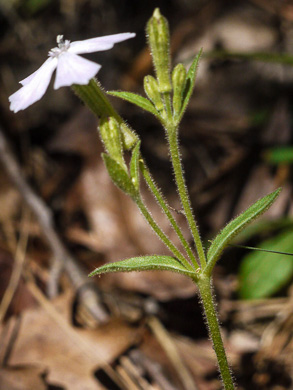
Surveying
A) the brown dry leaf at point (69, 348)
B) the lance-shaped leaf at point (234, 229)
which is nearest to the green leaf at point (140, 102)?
A: the lance-shaped leaf at point (234, 229)

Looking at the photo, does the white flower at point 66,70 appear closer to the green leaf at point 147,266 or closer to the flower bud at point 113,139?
the flower bud at point 113,139

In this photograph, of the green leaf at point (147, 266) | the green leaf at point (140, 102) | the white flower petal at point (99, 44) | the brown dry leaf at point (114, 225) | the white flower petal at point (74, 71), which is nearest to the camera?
the white flower petal at point (74, 71)

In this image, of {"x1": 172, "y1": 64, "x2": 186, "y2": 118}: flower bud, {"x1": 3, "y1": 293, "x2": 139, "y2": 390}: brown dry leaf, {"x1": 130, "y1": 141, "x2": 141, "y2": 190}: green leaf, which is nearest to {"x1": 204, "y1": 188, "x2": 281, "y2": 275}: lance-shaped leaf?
{"x1": 130, "y1": 141, "x2": 141, "y2": 190}: green leaf

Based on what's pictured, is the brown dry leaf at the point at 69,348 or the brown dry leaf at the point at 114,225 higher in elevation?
the brown dry leaf at the point at 114,225

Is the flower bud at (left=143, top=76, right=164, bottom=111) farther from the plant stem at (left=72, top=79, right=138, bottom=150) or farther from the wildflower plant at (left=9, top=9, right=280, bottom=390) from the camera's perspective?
the plant stem at (left=72, top=79, right=138, bottom=150)

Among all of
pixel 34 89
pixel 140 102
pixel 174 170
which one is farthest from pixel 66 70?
pixel 174 170

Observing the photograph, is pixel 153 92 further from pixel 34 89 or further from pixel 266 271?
pixel 266 271

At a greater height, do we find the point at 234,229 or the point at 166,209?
the point at 166,209
